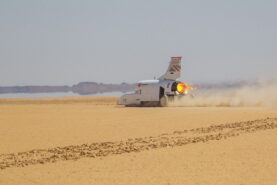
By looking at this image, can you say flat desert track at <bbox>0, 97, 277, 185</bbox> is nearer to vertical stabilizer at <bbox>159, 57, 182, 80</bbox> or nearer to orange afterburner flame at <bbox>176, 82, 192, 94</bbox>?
orange afterburner flame at <bbox>176, 82, 192, 94</bbox>

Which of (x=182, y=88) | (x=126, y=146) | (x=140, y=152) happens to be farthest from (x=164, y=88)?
(x=140, y=152)

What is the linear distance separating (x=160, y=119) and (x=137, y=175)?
11771 millimetres

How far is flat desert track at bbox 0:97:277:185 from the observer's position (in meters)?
9.27

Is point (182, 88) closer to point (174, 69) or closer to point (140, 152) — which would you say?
point (174, 69)

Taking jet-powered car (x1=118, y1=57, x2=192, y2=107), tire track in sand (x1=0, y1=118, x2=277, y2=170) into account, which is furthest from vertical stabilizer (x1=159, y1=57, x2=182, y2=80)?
tire track in sand (x1=0, y1=118, x2=277, y2=170)

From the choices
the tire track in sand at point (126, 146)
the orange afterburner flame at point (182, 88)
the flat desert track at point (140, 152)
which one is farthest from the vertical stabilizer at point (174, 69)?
the tire track in sand at point (126, 146)

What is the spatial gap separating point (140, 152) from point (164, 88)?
826 inches

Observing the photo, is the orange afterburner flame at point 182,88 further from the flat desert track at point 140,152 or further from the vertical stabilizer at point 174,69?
the flat desert track at point 140,152

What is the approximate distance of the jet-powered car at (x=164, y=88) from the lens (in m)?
32.9

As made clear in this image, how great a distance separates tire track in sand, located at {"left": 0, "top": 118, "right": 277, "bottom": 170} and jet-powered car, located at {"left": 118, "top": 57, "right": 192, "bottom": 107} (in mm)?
15223

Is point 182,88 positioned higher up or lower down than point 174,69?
lower down

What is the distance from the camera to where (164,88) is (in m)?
33.0

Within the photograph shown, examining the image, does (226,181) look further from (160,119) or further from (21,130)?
(160,119)

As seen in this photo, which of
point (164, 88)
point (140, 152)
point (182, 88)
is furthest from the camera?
point (182, 88)
